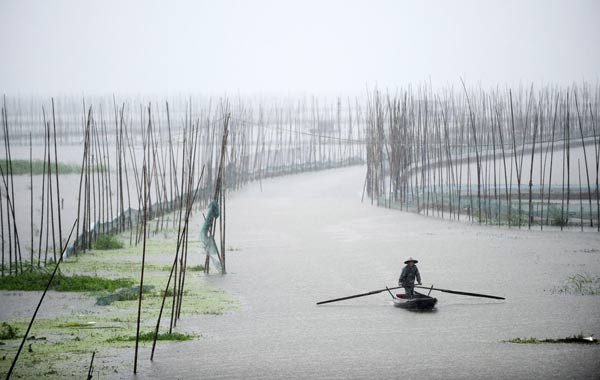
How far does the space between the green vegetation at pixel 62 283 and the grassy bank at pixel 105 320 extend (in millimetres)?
13

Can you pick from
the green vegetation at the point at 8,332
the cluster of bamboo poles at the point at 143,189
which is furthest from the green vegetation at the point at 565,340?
the green vegetation at the point at 8,332

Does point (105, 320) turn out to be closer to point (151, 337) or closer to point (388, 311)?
point (151, 337)

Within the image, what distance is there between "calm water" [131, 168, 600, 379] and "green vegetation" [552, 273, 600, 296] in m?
0.18

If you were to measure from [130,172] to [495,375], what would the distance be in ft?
64.5

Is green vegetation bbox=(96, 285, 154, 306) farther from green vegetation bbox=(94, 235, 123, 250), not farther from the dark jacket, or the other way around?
green vegetation bbox=(94, 235, 123, 250)

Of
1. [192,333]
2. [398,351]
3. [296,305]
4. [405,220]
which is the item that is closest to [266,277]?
[296,305]

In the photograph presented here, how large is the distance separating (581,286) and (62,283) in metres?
6.29

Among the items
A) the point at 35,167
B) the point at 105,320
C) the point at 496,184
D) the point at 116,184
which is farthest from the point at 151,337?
the point at 35,167

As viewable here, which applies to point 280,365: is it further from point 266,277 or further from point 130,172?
point 130,172

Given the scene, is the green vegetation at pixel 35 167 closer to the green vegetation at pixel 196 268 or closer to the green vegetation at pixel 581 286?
the green vegetation at pixel 196 268

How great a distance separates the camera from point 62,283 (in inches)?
378

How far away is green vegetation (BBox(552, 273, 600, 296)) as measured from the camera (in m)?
8.84

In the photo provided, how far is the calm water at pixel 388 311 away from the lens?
6277mm

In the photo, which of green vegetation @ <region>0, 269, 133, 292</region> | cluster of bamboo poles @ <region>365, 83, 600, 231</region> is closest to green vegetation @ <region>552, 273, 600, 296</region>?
cluster of bamboo poles @ <region>365, 83, 600, 231</region>
